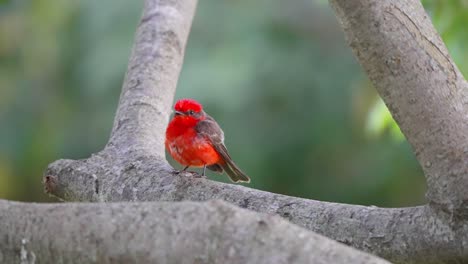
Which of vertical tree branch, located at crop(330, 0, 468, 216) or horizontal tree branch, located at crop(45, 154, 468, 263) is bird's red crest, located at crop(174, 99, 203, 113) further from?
vertical tree branch, located at crop(330, 0, 468, 216)

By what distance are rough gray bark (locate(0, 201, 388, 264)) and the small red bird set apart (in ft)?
7.75

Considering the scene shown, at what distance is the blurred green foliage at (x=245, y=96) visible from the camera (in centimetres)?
994

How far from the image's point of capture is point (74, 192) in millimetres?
3424

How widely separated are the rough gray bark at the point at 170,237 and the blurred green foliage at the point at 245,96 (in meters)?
7.49

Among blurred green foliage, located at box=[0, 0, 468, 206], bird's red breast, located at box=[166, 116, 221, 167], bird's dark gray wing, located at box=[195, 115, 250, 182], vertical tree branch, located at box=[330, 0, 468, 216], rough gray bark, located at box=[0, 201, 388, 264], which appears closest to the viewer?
rough gray bark, located at box=[0, 201, 388, 264]

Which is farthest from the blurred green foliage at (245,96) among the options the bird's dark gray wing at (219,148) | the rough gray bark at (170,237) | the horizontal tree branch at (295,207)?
the rough gray bark at (170,237)

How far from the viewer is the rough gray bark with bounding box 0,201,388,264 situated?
5.73 feet

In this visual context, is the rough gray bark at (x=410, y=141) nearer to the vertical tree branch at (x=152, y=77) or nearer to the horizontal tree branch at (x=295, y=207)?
the horizontal tree branch at (x=295, y=207)

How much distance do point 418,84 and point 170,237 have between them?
88 cm

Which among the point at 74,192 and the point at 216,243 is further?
the point at 74,192

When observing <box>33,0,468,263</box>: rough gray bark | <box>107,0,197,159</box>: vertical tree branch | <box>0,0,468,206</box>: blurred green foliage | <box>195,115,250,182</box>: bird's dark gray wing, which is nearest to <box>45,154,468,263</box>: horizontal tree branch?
<box>33,0,468,263</box>: rough gray bark

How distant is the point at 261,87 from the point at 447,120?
7.73 m

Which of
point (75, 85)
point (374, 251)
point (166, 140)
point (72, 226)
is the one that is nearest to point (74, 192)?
point (166, 140)

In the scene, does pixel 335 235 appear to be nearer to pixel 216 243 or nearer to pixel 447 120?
pixel 447 120
